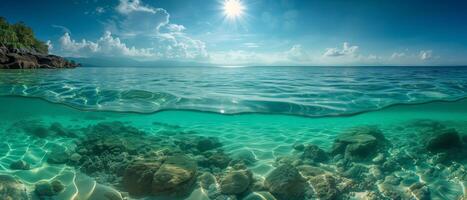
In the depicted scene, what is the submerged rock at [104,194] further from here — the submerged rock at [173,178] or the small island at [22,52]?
the small island at [22,52]

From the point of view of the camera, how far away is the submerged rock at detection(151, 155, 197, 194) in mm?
6477

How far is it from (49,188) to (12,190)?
72cm

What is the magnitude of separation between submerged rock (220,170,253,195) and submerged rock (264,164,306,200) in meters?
0.53

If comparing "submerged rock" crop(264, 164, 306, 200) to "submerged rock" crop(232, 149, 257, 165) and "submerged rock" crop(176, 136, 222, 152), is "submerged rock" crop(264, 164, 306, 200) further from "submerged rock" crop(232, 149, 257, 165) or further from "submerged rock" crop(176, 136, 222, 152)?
"submerged rock" crop(176, 136, 222, 152)

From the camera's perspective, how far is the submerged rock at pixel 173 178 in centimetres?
648

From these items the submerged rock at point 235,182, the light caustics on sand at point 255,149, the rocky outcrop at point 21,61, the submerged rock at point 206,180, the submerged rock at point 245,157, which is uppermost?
the rocky outcrop at point 21,61

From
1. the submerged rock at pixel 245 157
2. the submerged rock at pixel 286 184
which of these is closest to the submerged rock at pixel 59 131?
the submerged rock at pixel 245 157

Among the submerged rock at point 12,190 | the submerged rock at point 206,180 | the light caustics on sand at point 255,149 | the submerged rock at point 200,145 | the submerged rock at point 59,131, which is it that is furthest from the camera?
the submerged rock at point 59,131

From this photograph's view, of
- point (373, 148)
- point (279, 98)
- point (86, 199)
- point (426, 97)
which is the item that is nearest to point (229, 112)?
point (279, 98)

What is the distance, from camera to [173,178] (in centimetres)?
654

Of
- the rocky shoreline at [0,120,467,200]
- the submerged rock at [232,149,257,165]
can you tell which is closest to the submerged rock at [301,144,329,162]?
the rocky shoreline at [0,120,467,200]

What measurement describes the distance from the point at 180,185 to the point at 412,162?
780 cm

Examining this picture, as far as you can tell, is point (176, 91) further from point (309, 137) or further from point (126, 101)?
point (309, 137)

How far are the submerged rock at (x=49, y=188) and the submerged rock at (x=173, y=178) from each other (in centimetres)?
242
